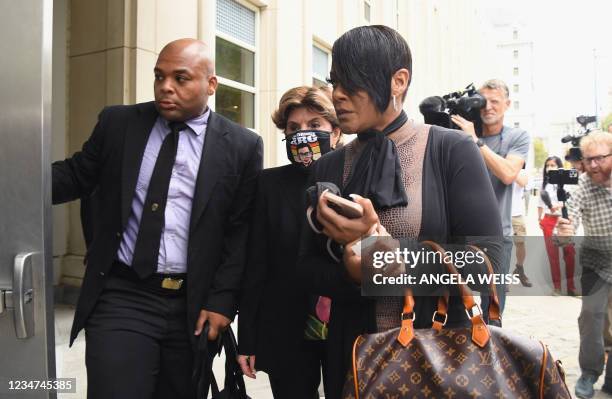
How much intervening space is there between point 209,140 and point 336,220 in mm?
1063

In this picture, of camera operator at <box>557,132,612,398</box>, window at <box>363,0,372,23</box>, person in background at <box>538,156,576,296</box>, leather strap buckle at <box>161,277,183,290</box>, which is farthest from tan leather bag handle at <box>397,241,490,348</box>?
window at <box>363,0,372,23</box>

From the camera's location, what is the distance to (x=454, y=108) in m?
3.71

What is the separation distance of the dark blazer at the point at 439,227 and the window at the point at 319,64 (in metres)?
8.52

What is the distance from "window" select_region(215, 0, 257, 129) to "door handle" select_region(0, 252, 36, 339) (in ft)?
19.4

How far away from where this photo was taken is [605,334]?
14.9 ft

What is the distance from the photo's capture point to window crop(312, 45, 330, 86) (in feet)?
32.5

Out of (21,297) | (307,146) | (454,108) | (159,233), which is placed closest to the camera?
(21,297)

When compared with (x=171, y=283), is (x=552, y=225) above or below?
above

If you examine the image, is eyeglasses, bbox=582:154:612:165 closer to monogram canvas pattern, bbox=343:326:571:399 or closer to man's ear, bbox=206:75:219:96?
man's ear, bbox=206:75:219:96

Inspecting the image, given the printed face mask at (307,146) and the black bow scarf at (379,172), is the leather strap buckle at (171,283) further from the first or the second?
the black bow scarf at (379,172)

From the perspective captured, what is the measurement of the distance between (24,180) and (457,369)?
125cm

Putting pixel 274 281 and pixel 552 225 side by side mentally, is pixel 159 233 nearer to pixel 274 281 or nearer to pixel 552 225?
pixel 274 281

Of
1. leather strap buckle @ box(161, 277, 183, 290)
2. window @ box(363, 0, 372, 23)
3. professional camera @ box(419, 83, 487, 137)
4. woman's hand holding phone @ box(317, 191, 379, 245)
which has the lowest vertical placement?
leather strap buckle @ box(161, 277, 183, 290)

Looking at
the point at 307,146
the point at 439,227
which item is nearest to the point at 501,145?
the point at 307,146
